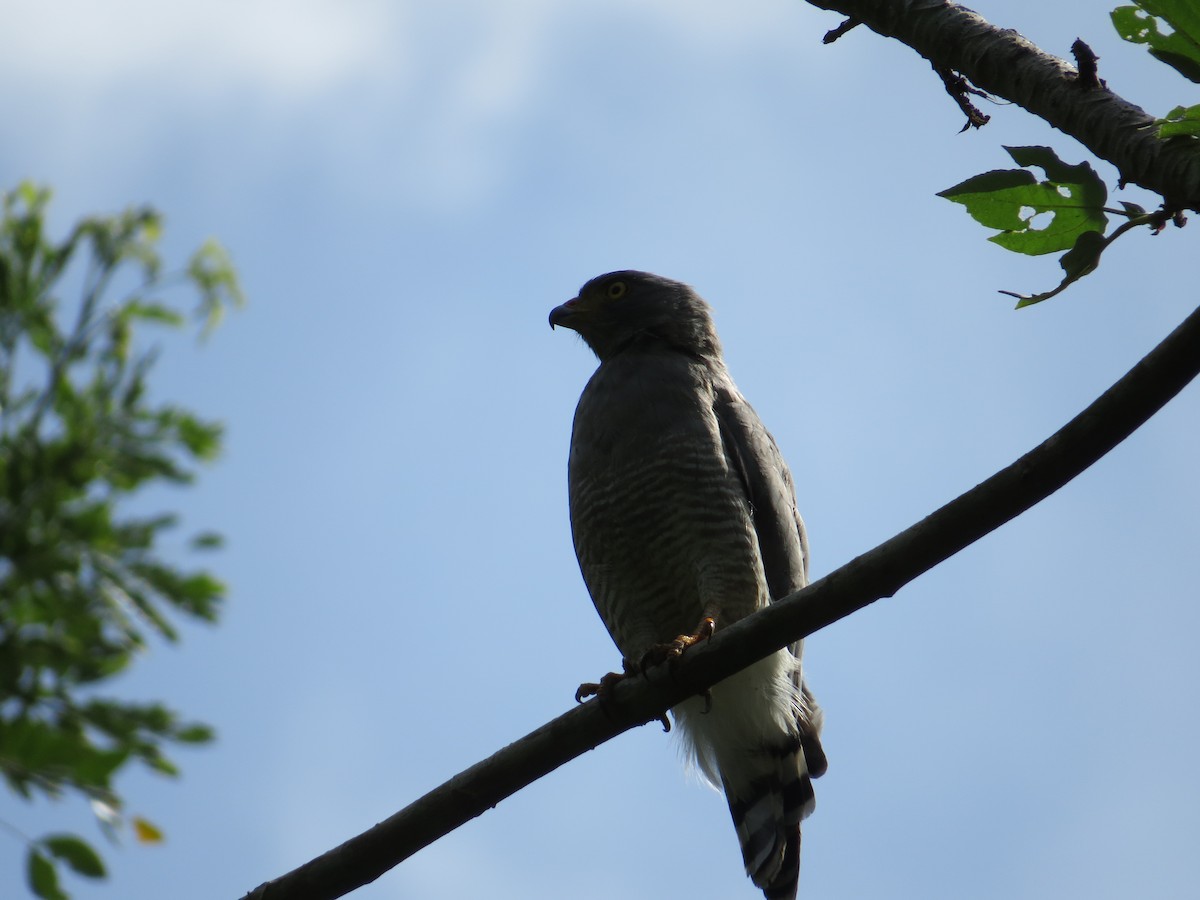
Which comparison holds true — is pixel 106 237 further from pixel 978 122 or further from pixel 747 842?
pixel 747 842

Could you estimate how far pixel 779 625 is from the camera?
3533 mm

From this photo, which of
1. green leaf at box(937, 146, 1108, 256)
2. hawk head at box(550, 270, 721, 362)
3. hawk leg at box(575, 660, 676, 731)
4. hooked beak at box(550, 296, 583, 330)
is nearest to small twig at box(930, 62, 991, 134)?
green leaf at box(937, 146, 1108, 256)

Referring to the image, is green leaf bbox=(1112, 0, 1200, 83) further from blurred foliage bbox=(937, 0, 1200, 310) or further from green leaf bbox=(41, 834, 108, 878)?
green leaf bbox=(41, 834, 108, 878)

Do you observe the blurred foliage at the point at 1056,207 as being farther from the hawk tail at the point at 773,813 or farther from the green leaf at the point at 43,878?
the hawk tail at the point at 773,813

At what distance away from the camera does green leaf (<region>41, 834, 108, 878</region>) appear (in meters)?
1.88

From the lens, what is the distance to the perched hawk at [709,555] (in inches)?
229

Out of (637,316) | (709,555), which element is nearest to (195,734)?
(709,555)

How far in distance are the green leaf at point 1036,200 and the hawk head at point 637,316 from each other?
411 cm

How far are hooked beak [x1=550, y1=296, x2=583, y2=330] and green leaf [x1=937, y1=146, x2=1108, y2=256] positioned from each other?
470 centimetres

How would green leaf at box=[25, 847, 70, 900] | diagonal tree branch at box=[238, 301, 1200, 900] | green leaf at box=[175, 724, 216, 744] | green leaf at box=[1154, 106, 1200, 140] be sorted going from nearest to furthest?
green leaf at box=[25, 847, 70, 900] → green leaf at box=[175, 724, 216, 744] → green leaf at box=[1154, 106, 1200, 140] → diagonal tree branch at box=[238, 301, 1200, 900]

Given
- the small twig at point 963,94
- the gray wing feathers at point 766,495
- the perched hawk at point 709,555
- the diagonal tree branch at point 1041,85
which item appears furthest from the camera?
the gray wing feathers at point 766,495

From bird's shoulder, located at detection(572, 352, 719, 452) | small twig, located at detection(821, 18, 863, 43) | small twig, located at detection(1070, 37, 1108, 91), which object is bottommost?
small twig, located at detection(1070, 37, 1108, 91)

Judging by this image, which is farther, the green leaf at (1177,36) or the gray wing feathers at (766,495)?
the gray wing feathers at (766,495)

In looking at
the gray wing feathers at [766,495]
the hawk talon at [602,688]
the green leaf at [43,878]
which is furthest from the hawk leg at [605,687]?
the green leaf at [43,878]
